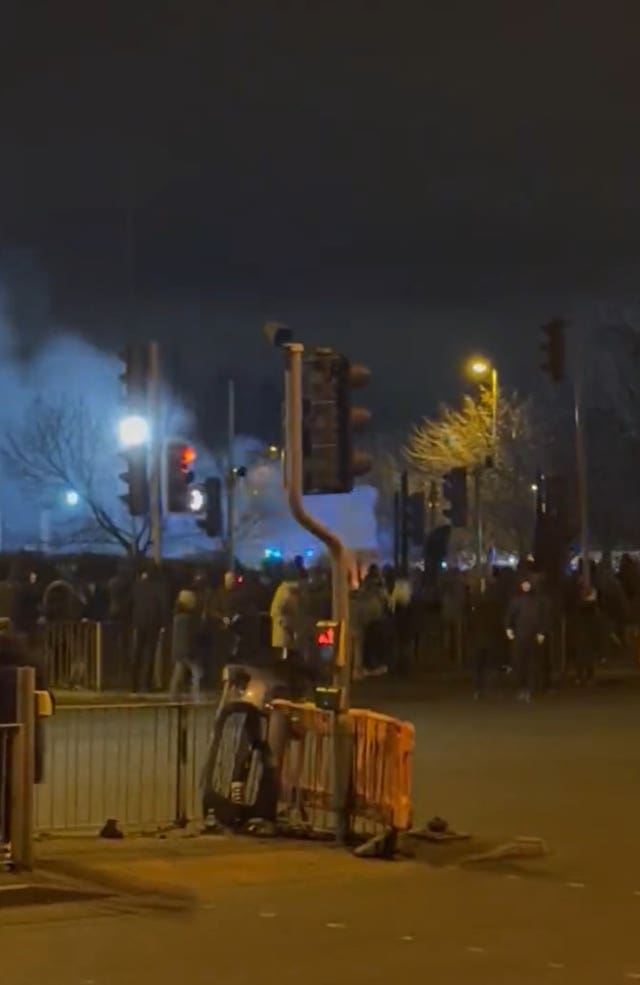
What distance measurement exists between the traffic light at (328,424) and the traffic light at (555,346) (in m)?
17.3

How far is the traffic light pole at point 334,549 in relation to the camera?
Answer: 1303cm

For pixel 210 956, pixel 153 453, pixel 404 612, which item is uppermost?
pixel 153 453

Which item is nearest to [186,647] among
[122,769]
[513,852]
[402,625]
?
[402,625]

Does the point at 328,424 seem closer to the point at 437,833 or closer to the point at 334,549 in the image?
the point at 334,549

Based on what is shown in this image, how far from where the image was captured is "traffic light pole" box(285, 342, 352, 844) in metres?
13.0

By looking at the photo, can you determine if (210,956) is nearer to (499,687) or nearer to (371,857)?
(371,857)

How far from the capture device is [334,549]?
43.4 ft

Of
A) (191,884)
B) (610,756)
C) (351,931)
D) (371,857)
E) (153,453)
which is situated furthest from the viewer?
(153,453)

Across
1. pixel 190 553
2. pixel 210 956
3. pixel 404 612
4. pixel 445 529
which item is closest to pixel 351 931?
pixel 210 956

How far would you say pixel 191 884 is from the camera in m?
11.6

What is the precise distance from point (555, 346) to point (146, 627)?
8.77 meters

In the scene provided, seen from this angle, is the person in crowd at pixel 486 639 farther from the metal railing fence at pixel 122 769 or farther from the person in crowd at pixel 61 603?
the person in crowd at pixel 61 603

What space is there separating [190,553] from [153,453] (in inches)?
1139

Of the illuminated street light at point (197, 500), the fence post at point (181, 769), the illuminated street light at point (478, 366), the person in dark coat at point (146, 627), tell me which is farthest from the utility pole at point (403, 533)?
the fence post at point (181, 769)
